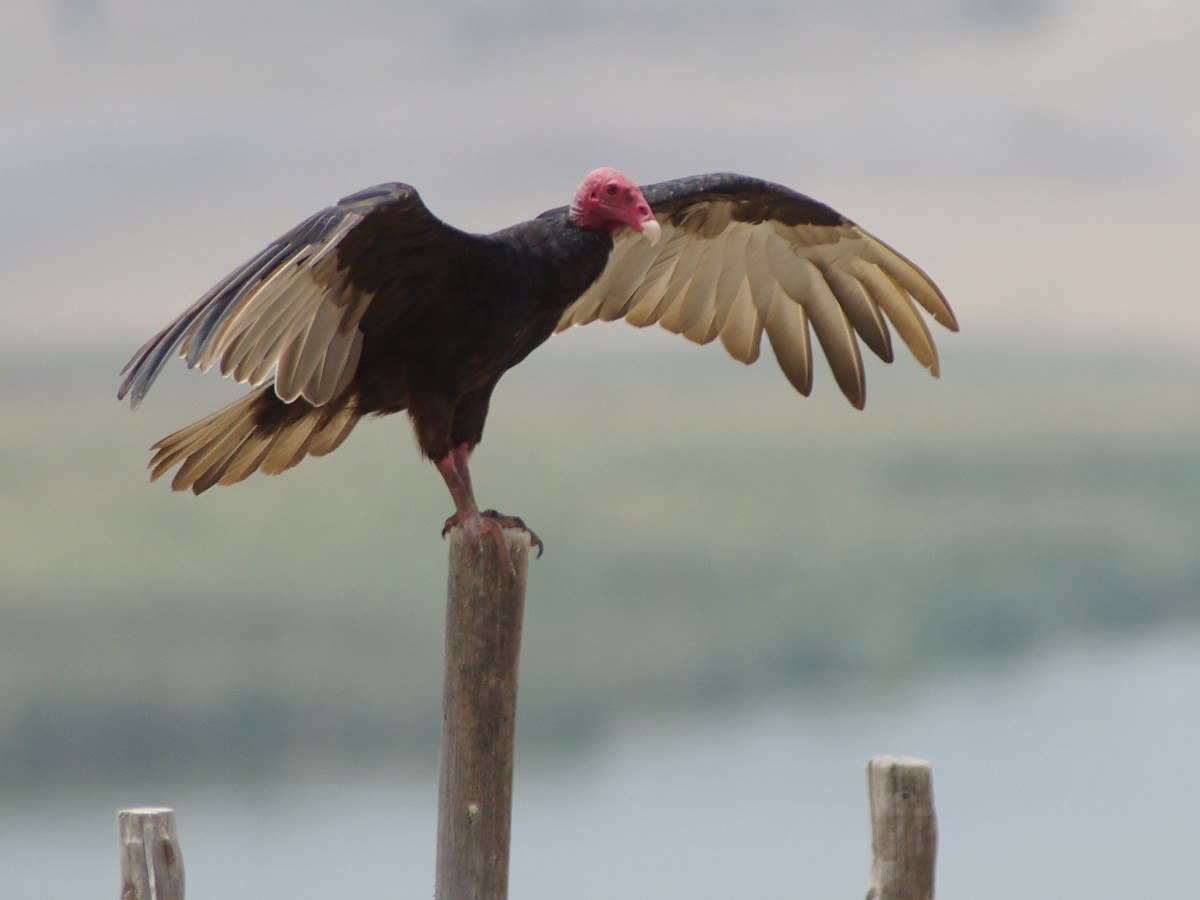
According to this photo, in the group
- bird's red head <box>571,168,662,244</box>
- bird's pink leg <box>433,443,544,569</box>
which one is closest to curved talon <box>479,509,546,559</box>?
bird's pink leg <box>433,443,544,569</box>

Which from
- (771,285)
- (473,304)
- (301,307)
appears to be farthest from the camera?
(771,285)

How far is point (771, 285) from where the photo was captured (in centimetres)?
440

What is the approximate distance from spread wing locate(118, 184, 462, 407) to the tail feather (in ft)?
1.47

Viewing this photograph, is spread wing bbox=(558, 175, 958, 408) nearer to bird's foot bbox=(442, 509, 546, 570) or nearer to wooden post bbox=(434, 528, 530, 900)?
bird's foot bbox=(442, 509, 546, 570)

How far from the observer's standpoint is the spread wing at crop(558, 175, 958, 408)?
4242 mm

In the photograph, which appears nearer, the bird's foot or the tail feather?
the bird's foot

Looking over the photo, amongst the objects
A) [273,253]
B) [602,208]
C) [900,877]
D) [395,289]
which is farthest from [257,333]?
Result: [900,877]

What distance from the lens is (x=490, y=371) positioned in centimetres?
Answer: 343

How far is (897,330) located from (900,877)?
1.88 meters

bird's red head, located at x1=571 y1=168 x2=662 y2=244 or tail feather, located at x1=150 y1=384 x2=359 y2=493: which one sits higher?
bird's red head, located at x1=571 y1=168 x2=662 y2=244

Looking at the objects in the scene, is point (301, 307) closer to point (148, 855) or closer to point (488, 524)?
point (488, 524)

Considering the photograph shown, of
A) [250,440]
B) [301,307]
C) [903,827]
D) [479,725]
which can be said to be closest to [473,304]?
[301,307]

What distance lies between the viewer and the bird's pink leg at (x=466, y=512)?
300 cm

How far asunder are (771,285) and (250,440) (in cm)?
161
